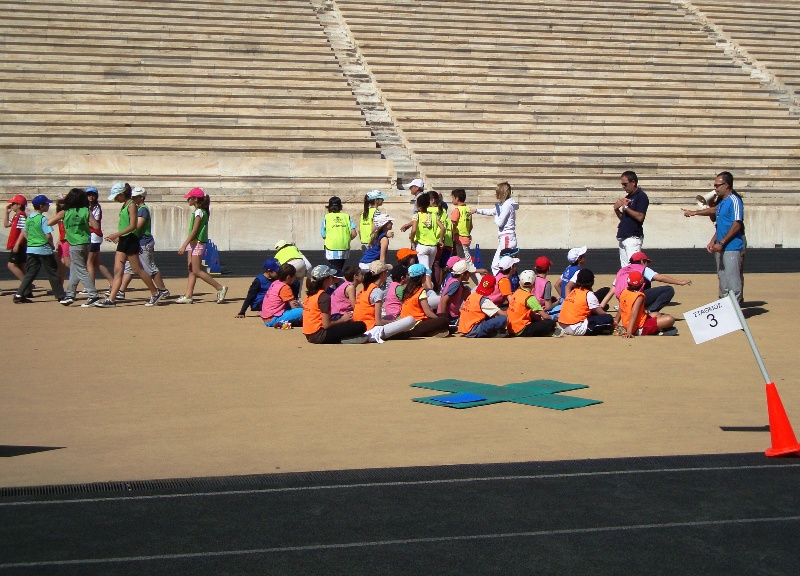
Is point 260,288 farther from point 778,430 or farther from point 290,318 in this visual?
point 778,430

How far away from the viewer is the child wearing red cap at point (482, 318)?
36.6 ft

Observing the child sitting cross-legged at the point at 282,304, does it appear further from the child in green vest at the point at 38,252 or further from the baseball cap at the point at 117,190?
the child in green vest at the point at 38,252

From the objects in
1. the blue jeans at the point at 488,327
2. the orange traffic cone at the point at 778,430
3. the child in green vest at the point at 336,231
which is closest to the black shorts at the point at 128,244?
the child in green vest at the point at 336,231

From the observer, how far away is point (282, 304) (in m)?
12.1

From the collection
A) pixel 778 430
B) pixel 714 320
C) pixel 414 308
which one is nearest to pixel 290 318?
pixel 414 308

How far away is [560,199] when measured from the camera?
24.1 meters

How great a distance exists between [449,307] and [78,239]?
4.78 m

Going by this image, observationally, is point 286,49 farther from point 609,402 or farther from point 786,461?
point 786,461

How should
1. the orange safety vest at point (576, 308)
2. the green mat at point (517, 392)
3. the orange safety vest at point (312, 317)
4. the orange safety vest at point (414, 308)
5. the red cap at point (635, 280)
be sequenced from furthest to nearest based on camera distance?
the orange safety vest at point (576, 308) → the orange safety vest at point (414, 308) → the red cap at point (635, 280) → the orange safety vest at point (312, 317) → the green mat at point (517, 392)

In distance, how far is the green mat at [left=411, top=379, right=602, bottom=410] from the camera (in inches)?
303

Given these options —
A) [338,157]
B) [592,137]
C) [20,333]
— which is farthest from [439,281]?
[592,137]

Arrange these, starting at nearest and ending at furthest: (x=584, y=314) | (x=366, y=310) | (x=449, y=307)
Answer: (x=366, y=310)
(x=584, y=314)
(x=449, y=307)

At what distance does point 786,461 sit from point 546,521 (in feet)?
5.80

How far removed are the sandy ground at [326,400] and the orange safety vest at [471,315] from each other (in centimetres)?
40
